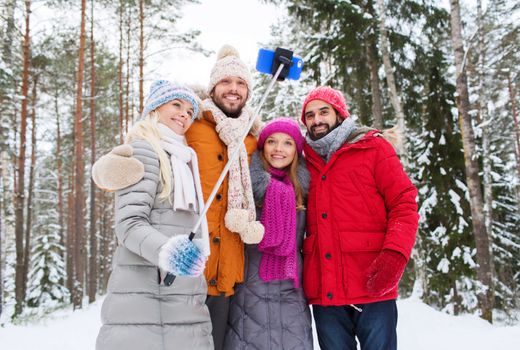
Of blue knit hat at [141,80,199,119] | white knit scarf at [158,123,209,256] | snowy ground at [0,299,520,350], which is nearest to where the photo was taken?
white knit scarf at [158,123,209,256]

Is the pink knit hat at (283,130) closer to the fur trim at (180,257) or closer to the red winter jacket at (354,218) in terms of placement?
the red winter jacket at (354,218)

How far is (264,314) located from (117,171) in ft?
4.81

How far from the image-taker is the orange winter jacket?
2854 mm

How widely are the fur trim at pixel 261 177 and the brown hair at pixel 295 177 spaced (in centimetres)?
3

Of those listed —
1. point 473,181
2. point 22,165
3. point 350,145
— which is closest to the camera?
point 350,145

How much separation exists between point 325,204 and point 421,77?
29.9 ft

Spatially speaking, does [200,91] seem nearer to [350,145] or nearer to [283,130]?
[283,130]

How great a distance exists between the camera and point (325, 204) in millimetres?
3100

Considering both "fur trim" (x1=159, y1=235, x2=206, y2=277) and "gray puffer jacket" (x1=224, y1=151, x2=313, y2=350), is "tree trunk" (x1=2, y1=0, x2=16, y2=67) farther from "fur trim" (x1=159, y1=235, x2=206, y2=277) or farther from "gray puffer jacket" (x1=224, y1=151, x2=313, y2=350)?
"fur trim" (x1=159, y1=235, x2=206, y2=277)

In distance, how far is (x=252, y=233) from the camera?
2801 mm

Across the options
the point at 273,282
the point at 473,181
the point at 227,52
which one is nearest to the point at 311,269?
the point at 273,282

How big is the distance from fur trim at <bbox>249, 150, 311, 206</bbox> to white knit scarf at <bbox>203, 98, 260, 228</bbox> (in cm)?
15

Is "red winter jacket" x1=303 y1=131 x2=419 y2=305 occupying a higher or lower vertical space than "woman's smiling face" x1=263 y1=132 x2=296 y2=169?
lower

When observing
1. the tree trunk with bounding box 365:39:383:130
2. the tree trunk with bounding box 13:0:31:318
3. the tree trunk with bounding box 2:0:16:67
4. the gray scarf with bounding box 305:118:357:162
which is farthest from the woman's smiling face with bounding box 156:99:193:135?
the tree trunk with bounding box 2:0:16:67
